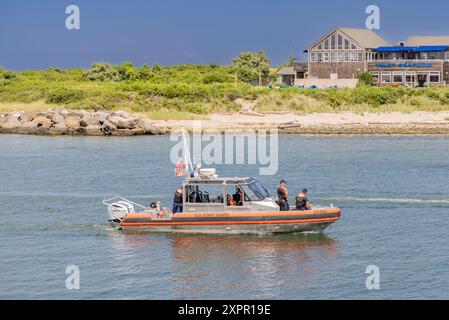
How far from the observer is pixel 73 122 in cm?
7106

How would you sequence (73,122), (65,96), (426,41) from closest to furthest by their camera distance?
(73,122), (65,96), (426,41)

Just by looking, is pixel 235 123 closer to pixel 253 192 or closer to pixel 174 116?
pixel 174 116

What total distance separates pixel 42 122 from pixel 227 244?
154ft

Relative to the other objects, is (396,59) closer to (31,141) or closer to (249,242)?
(31,141)

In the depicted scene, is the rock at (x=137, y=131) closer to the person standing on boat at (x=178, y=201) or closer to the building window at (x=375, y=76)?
the building window at (x=375, y=76)

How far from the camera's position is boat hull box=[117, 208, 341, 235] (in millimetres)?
28328

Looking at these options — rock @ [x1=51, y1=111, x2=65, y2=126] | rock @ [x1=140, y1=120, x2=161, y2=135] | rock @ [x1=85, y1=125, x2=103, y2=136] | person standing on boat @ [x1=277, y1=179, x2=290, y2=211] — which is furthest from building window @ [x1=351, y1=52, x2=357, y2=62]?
person standing on boat @ [x1=277, y1=179, x2=290, y2=211]

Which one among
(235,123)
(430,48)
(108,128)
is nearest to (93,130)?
(108,128)

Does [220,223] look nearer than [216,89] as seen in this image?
Yes

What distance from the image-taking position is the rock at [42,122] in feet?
235

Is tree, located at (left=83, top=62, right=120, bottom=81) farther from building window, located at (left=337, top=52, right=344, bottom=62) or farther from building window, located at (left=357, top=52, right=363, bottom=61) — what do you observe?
building window, located at (left=357, top=52, right=363, bottom=61)
